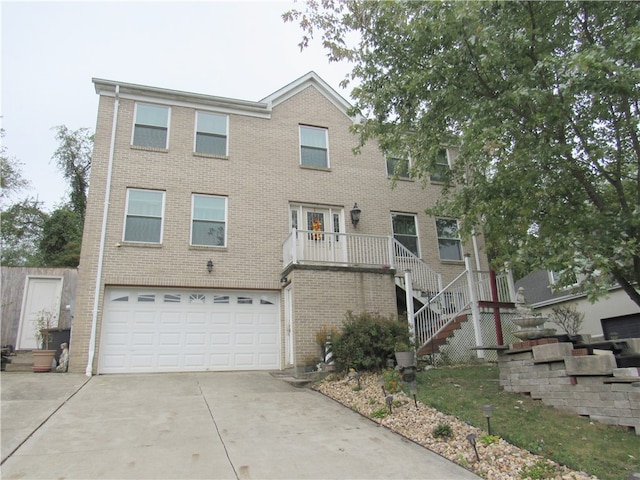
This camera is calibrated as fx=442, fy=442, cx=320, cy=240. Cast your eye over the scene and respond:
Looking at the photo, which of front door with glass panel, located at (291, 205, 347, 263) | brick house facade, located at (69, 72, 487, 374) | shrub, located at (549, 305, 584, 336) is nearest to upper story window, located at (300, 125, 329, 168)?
brick house facade, located at (69, 72, 487, 374)

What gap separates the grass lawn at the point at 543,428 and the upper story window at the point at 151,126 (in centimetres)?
944

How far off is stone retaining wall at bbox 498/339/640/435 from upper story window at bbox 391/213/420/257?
6.94 metres

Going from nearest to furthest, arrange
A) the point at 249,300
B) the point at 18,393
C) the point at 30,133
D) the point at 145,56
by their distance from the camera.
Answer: the point at 18,393 → the point at 145,56 → the point at 249,300 → the point at 30,133

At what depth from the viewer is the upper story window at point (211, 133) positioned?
1276 cm

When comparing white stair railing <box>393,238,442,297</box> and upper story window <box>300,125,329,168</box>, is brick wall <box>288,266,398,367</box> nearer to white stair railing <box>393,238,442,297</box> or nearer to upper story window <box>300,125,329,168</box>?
white stair railing <box>393,238,442,297</box>

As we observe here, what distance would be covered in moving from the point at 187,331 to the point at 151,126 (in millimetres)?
5824

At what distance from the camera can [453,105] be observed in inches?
310

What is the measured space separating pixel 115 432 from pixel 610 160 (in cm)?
870

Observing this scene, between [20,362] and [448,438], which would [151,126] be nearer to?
[20,362]

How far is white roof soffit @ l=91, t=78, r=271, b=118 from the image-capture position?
12.1 metres

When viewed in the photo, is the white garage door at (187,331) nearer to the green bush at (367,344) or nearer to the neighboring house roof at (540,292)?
the green bush at (367,344)

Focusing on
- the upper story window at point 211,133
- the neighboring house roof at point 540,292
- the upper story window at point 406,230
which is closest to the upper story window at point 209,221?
the upper story window at point 211,133

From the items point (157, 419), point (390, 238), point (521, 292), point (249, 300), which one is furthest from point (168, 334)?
point (521, 292)

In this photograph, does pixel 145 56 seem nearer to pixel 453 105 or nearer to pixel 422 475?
pixel 453 105
